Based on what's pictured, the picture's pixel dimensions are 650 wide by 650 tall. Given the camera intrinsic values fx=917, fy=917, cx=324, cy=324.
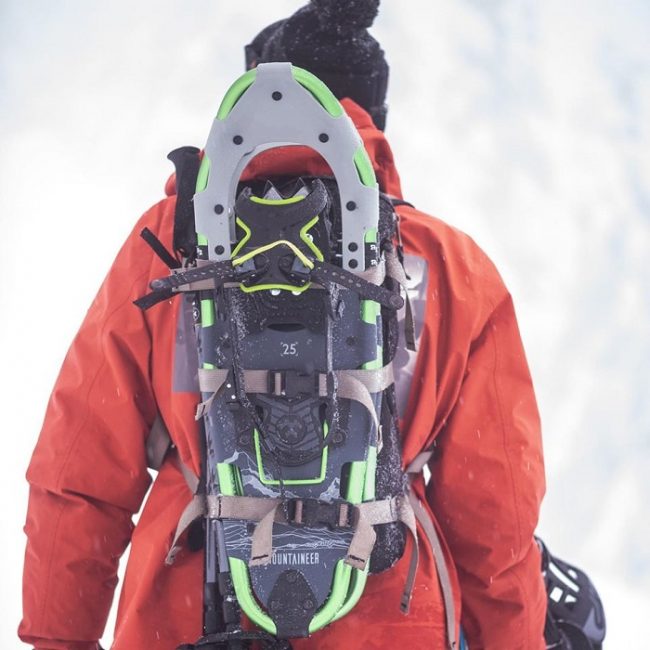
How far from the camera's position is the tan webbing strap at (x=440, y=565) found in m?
1.68

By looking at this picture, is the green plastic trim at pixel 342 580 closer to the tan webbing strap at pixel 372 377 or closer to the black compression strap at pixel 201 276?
the tan webbing strap at pixel 372 377

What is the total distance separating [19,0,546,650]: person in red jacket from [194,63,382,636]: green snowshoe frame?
0.43 ft

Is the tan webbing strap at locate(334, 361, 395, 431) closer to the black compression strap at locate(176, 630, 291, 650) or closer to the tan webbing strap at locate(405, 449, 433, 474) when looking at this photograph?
the tan webbing strap at locate(405, 449, 433, 474)

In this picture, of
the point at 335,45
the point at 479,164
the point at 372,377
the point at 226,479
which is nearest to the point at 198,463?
the point at 226,479

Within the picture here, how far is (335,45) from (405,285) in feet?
2.40

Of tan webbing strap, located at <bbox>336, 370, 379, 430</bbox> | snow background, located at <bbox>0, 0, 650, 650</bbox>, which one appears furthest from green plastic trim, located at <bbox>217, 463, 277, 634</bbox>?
snow background, located at <bbox>0, 0, 650, 650</bbox>

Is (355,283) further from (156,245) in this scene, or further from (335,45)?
(335,45)

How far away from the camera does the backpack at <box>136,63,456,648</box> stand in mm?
1493

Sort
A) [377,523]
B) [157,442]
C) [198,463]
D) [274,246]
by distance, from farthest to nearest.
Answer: [157,442] < [198,463] < [377,523] < [274,246]

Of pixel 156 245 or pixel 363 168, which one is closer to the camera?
pixel 363 168

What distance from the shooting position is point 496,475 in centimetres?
182

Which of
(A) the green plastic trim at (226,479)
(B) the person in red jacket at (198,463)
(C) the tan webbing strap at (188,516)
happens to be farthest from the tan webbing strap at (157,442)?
(A) the green plastic trim at (226,479)

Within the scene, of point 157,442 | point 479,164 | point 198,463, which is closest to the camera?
point 198,463

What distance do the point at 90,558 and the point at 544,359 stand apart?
215 inches
